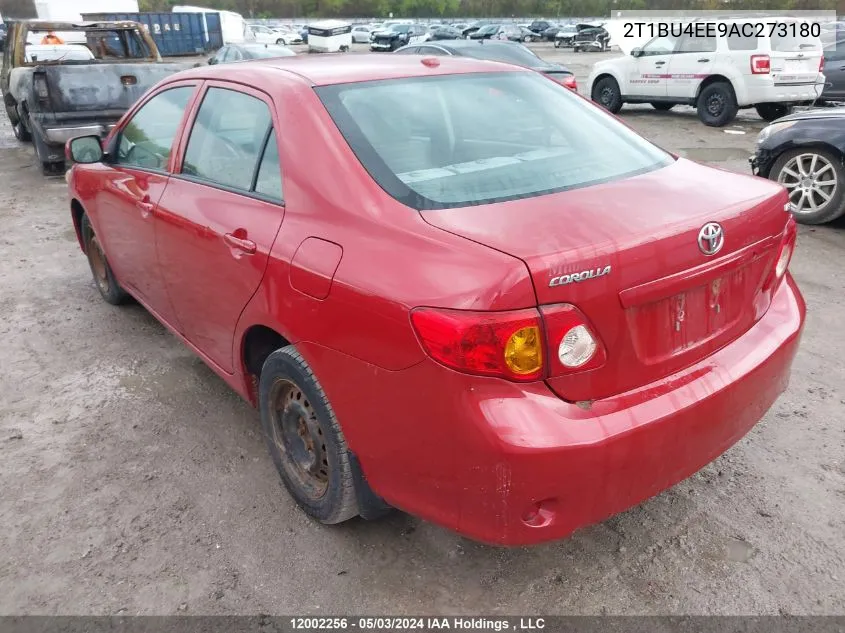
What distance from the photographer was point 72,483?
2938 millimetres

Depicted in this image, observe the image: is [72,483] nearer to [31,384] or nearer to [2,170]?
[31,384]

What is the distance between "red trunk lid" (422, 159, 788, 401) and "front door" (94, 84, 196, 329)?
1.84 metres

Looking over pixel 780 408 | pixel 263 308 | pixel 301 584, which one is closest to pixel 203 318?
pixel 263 308

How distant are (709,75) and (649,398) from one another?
1186 cm

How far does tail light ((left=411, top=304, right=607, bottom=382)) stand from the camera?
5.89 ft

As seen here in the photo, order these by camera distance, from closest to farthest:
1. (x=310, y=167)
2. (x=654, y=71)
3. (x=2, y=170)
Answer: (x=310, y=167) → (x=2, y=170) → (x=654, y=71)

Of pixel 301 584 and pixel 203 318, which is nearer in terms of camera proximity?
pixel 301 584

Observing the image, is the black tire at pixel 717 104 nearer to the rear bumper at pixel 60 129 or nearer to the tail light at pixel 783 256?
the rear bumper at pixel 60 129

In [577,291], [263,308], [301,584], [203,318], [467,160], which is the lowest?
[301,584]

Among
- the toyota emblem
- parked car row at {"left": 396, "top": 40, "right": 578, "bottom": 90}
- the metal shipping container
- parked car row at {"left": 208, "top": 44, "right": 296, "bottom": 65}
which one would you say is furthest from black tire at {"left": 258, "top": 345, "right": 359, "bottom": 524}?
the metal shipping container

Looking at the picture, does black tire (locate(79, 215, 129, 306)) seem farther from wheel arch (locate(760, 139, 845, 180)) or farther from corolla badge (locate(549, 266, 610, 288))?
wheel arch (locate(760, 139, 845, 180))

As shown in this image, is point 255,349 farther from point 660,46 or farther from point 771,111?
point 771,111

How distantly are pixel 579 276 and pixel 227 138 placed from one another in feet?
5.69

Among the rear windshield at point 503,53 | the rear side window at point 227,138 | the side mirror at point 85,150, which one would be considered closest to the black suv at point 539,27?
the rear windshield at point 503,53
